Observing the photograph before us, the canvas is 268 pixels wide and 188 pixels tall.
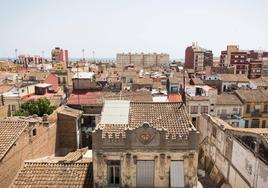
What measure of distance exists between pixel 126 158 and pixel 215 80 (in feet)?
193

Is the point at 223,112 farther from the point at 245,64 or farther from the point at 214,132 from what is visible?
the point at 245,64

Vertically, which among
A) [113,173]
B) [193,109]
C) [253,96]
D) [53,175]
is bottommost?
[193,109]

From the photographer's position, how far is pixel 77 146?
39.9m

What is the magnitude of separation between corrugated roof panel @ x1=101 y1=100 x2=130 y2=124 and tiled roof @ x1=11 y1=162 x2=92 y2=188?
423 centimetres

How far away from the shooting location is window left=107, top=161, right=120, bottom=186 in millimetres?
20688

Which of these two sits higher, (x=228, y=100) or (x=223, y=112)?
(x=228, y=100)

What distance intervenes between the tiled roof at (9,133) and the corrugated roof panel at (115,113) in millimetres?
9025

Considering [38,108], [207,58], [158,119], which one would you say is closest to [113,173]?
[158,119]

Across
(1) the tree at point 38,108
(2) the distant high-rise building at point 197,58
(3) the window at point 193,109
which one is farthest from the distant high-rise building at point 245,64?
(1) the tree at point 38,108

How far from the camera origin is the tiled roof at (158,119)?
21156mm

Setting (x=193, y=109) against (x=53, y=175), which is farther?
(x=193, y=109)

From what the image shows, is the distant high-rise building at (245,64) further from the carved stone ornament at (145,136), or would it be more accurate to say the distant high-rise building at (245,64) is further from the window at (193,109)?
the carved stone ornament at (145,136)

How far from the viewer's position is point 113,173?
20828 mm

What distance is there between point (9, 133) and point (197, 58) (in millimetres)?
134053
